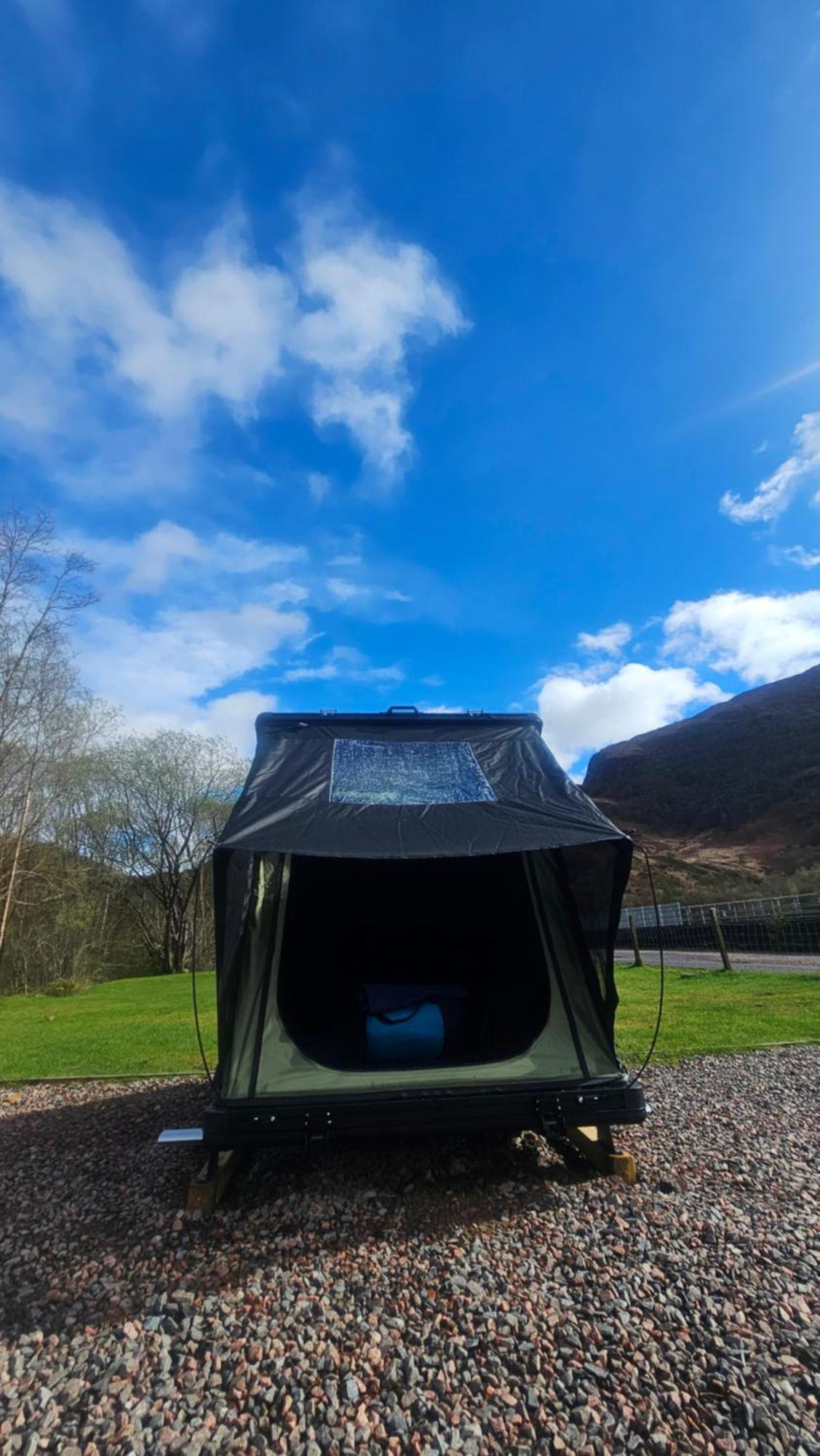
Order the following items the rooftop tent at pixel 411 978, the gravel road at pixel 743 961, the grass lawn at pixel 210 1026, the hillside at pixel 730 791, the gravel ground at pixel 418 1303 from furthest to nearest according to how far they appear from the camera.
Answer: the hillside at pixel 730 791 → the gravel road at pixel 743 961 → the grass lawn at pixel 210 1026 → the rooftop tent at pixel 411 978 → the gravel ground at pixel 418 1303

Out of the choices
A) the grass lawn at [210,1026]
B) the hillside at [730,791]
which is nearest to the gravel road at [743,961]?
the grass lawn at [210,1026]

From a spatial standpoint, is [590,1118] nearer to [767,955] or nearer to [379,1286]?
[379,1286]

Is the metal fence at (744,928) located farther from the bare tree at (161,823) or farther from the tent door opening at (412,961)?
the bare tree at (161,823)

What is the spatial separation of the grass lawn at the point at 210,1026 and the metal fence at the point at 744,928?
7.94ft

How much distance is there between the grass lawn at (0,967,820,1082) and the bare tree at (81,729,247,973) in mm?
11624

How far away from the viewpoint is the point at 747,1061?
587 centimetres

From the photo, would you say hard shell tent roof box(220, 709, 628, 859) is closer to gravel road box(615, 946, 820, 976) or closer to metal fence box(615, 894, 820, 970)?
metal fence box(615, 894, 820, 970)

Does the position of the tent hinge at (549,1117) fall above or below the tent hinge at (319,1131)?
below

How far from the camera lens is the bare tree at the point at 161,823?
84.9 feet

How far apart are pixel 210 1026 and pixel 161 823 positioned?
752 inches

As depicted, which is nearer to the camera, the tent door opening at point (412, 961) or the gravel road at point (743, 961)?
the tent door opening at point (412, 961)

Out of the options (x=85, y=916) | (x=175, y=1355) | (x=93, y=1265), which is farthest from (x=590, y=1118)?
(x=85, y=916)

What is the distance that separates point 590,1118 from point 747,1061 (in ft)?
11.7

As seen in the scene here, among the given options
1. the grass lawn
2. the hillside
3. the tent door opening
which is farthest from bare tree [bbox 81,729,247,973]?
the hillside
